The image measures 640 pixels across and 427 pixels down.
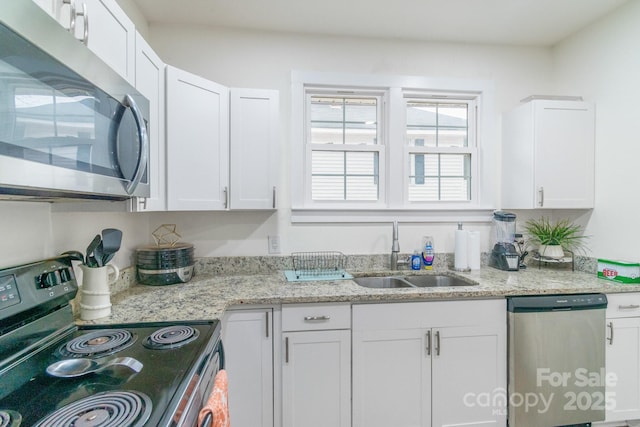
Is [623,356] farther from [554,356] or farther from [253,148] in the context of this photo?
[253,148]

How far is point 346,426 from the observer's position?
5.53ft

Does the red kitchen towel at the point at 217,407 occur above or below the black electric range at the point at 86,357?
below

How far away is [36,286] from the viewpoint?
1055 mm

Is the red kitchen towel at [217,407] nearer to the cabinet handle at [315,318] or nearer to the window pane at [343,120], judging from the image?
the cabinet handle at [315,318]

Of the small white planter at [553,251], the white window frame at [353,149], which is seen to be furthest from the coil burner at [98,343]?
the small white planter at [553,251]

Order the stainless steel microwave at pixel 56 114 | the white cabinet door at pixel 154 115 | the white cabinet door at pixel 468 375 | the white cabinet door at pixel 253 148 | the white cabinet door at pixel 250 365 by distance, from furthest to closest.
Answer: the white cabinet door at pixel 253 148
the white cabinet door at pixel 468 375
the white cabinet door at pixel 250 365
the white cabinet door at pixel 154 115
the stainless steel microwave at pixel 56 114

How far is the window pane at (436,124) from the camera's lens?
8.20ft

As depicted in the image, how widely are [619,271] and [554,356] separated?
694mm

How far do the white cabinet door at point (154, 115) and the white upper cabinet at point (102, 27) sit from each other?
9cm

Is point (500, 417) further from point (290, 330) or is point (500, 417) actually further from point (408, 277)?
point (290, 330)

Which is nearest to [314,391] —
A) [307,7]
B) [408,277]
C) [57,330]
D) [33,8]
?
[408,277]

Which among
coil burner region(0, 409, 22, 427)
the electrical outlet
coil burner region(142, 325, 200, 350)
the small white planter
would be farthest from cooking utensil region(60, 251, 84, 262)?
the small white planter

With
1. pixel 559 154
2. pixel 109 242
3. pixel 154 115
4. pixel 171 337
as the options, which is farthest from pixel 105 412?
pixel 559 154

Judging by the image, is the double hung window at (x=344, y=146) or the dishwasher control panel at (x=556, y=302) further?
the double hung window at (x=344, y=146)
